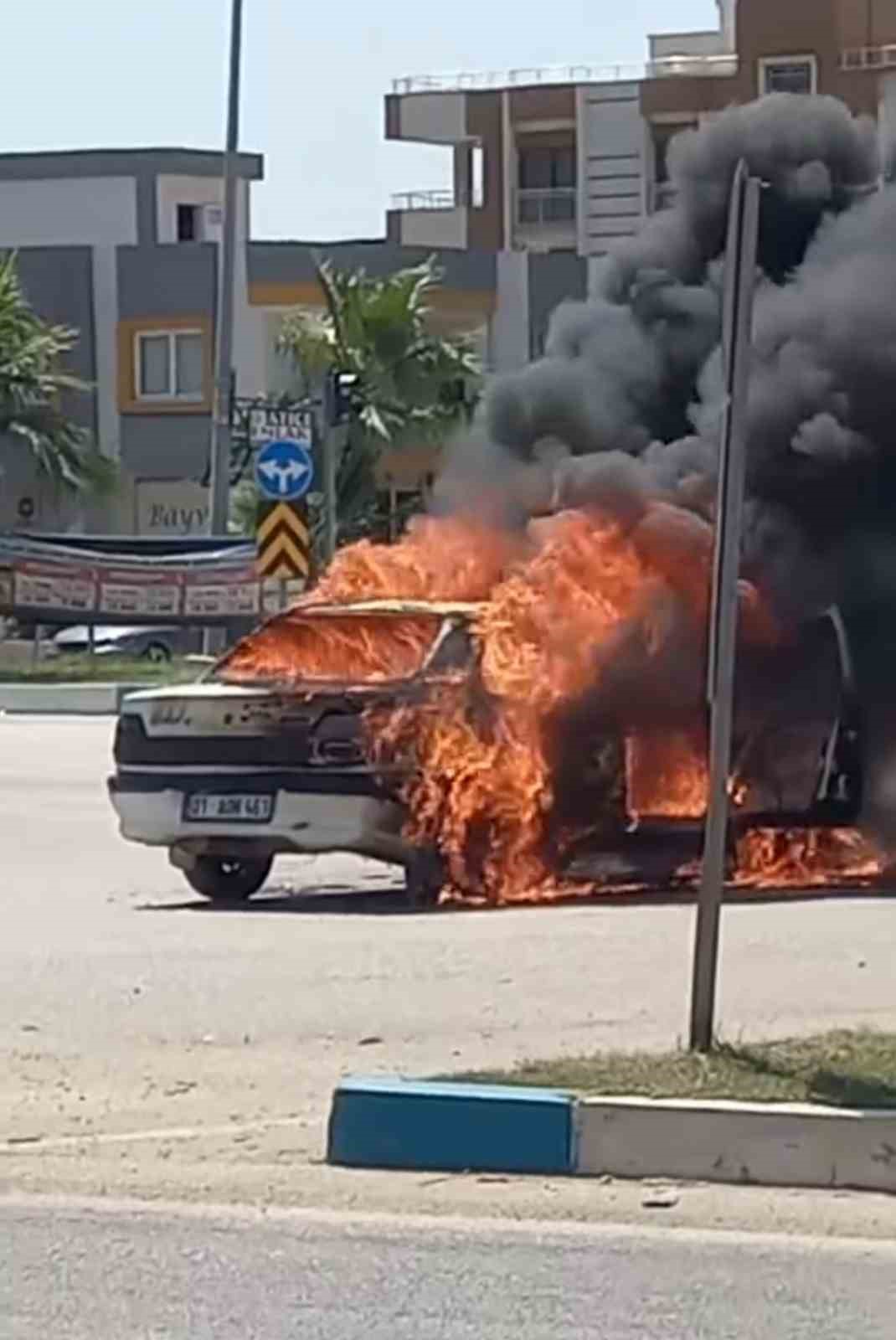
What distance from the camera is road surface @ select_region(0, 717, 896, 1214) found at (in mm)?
9906

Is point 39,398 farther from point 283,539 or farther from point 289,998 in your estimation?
point 289,998

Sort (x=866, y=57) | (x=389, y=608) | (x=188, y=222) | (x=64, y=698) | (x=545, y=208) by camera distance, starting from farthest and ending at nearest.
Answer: (x=545, y=208) < (x=866, y=57) < (x=188, y=222) < (x=64, y=698) < (x=389, y=608)

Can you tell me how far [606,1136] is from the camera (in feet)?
29.8

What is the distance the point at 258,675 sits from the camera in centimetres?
1698

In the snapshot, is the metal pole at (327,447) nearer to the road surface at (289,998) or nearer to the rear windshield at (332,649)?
the rear windshield at (332,649)

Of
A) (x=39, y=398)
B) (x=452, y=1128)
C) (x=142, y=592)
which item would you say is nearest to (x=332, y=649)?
(x=452, y=1128)

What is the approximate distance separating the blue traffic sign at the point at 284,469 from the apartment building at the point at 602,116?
3638 centimetres

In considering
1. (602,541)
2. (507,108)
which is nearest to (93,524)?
(507,108)

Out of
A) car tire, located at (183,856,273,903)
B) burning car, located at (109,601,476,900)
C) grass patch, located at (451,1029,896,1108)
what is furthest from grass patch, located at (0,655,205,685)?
grass patch, located at (451,1029,896,1108)

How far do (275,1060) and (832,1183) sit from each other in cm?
286

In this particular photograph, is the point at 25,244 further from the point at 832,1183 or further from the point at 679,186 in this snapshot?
the point at 832,1183

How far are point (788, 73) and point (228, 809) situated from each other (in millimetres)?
55377

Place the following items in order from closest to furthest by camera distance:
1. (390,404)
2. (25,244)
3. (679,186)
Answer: (679,186) → (390,404) → (25,244)

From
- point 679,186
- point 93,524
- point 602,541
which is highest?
point 679,186
